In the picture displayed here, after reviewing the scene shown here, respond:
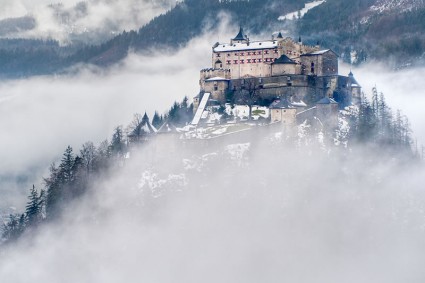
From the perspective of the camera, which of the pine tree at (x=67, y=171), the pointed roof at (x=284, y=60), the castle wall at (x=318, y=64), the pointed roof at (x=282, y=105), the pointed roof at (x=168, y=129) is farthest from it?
the castle wall at (x=318, y=64)

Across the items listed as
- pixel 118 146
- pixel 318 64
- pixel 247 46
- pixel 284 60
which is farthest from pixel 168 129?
pixel 318 64

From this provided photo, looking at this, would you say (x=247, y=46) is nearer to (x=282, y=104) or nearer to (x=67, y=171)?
(x=282, y=104)

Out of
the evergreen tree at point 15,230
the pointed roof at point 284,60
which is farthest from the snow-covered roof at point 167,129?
the evergreen tree at point 15,230

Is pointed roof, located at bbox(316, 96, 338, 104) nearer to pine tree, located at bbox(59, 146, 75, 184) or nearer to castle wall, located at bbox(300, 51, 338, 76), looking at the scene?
castle wall, located at bbox(300, 51, 338, 76)

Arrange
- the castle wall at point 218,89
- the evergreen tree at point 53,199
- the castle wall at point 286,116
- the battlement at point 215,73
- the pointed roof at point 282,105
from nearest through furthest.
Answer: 1. the castle wall at point 286,116
2. the pointed roof at point 282,105
3. the evergreen tree at point 53,199
4. the castle wall at point 218,89
5. the battlement at point 215,73

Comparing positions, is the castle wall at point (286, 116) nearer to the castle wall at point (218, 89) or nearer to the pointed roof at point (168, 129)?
the castle wall at point (218, 89)

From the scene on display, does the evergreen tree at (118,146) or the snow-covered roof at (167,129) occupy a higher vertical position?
the snow-covered roof at (167,129)

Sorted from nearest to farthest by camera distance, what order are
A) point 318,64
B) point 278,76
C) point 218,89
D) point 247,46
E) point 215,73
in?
point 278,76, point 318,64, point 218,89, point 215,73, point 247,46

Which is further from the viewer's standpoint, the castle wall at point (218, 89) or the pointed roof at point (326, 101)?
the castle wall at point (218, 89)

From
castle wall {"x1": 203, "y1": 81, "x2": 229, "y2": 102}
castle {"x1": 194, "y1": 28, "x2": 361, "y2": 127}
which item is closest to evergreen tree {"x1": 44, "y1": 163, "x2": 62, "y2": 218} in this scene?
castle {"x1": 194, "y1": 28, "x2": 361, "y2": 127}

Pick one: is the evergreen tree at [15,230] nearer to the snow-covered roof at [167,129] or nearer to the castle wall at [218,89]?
the snow-covered roof at [167,129]

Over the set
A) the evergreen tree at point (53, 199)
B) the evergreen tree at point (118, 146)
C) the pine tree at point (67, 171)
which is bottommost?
the evergreen tree at point (53, 199)
